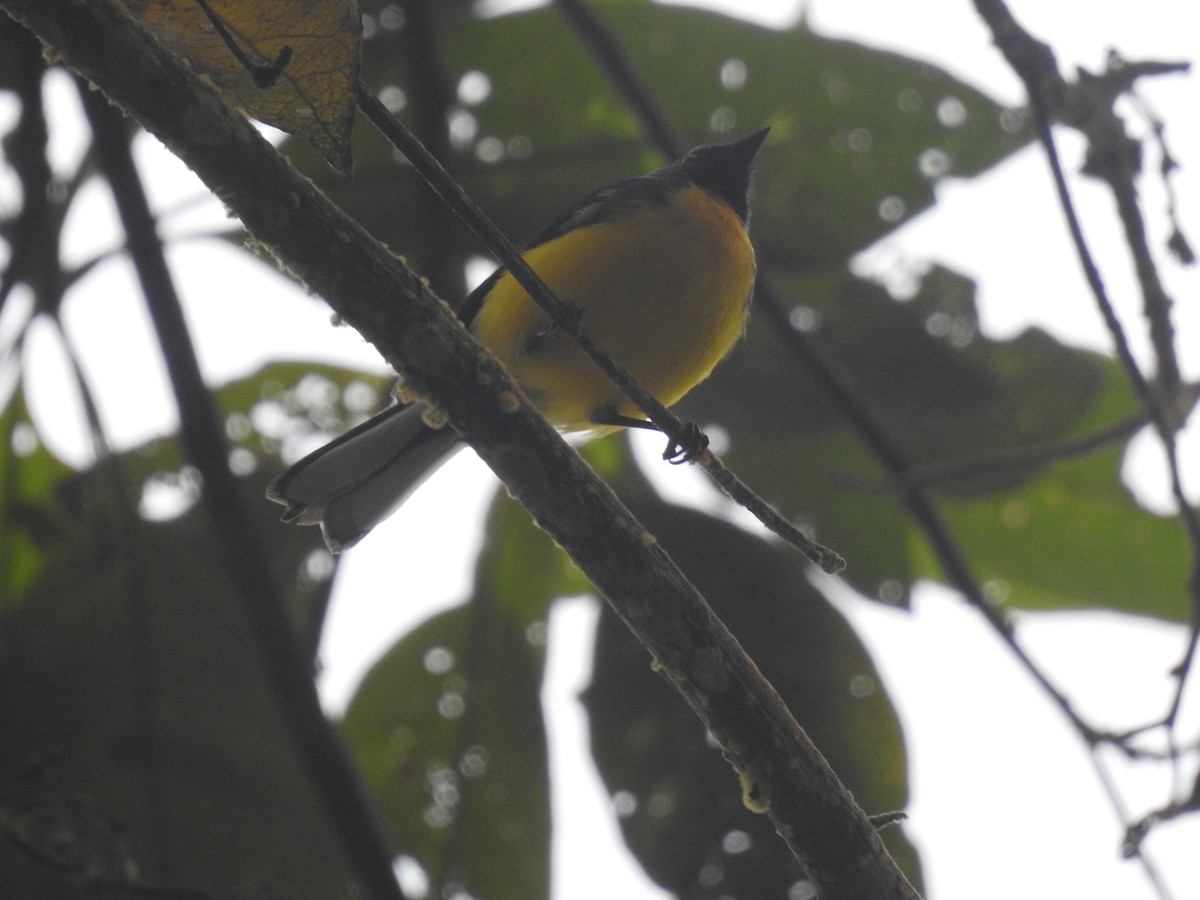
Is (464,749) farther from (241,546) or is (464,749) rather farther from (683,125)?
(683,125)

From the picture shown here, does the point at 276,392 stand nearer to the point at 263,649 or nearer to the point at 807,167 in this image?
the point at 263,649

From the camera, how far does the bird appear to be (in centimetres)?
328

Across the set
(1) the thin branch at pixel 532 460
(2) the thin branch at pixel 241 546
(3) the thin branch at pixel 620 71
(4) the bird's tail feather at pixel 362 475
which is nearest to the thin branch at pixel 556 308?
(1) the thin branch at pixel 532 460

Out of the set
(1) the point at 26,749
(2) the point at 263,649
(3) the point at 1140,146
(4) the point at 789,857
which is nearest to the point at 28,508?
(1) the point at 26,749

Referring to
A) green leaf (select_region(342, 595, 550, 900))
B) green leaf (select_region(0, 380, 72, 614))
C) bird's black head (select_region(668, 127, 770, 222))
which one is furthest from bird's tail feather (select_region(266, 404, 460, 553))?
green leaf (select_region(0, 380, 72, 614))

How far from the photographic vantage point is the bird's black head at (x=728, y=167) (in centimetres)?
440

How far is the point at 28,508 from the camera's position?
448 centimetres

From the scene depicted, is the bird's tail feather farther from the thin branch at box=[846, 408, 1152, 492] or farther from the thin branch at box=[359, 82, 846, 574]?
the thin branch at box=[846, 408, 1152, 492]

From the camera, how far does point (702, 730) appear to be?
399cm

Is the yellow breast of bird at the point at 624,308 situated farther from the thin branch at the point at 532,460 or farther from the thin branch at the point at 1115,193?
Result: the thin branch at the point at 532,460

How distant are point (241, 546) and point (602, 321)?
1189mm

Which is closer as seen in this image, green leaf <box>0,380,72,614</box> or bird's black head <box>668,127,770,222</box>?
bird's black head <box>668,127,770,222</box>

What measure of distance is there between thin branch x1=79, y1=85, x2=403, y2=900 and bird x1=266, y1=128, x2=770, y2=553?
371mm

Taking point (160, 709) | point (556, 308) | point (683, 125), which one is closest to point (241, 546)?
point (160, 709)
